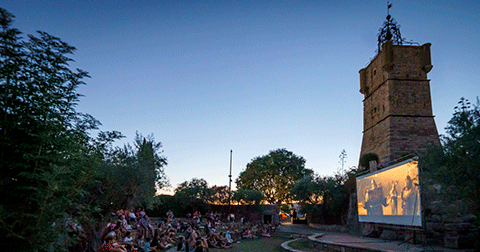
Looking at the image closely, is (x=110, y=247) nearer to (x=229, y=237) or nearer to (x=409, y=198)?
(x=229, y=237)

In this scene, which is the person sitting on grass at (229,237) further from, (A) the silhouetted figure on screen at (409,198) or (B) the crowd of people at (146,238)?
(A) the silhouetted figure on screen at (409,198)

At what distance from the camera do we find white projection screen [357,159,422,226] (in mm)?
11126

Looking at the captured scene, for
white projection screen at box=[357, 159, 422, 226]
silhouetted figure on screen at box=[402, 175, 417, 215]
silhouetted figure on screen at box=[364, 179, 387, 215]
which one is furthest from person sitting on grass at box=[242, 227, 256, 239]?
silhouetted figure on screen at box=[402, 175, 417, 215]

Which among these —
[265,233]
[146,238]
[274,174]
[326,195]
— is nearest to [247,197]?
[274,174]

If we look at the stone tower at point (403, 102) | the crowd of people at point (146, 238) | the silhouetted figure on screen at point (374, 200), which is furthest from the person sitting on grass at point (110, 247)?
the stone tower at point (403, 102)

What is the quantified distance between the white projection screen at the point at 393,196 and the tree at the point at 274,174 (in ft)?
78.1

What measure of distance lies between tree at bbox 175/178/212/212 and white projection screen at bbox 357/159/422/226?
56.3ft

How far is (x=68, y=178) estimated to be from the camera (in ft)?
15.2

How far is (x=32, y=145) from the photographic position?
4156mm

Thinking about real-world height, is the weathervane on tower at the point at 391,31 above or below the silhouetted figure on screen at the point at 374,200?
above

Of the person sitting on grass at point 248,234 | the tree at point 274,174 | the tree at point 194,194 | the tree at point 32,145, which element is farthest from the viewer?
the tree at point 274,174

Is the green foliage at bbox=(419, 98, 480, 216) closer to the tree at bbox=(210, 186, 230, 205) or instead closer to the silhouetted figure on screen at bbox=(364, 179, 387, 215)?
the silhouetted figure on screen at bbox=(364, 179, 387, 215)

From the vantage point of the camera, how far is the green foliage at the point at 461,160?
739cm

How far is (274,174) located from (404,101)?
2266cm
